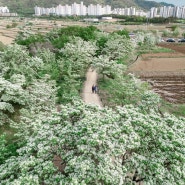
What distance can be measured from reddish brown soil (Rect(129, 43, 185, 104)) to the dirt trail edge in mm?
8186

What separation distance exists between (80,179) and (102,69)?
80.1ft

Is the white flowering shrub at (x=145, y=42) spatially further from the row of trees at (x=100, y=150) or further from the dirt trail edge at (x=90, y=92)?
the row of trees at (x=100, y=150)

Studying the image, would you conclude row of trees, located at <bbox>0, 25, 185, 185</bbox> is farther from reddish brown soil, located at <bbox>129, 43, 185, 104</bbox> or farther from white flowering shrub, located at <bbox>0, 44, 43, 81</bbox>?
reddish brown soil, located at <bbox>129, 43, 185, 104</bbox>

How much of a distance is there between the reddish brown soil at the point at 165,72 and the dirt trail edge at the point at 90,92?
8186mm

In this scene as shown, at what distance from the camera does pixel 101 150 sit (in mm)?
10211

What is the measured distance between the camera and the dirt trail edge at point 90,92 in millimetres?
27562

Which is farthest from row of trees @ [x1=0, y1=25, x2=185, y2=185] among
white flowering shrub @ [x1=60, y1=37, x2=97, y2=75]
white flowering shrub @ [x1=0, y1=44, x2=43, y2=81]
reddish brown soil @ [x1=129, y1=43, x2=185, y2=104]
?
white flowering shrub @ [x1=60, y1=37, x2=97, y2=75]

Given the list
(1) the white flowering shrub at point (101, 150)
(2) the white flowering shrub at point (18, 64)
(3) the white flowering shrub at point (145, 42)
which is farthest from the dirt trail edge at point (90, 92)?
(3) the white flowering shrub at point (145, 42)

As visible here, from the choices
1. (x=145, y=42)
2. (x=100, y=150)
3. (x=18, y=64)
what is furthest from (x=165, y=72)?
(x=100, y=150)

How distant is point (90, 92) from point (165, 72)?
60.1ft

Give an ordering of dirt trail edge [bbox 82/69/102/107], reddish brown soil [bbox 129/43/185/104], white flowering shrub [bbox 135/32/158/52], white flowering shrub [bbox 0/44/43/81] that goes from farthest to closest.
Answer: white flowering shrub [bbox 135/32/158/52] < reddish brown soil [bbox 129/43/185/104] < dirt trail edge [bbox 82/69/102/107] < white flowering shrub [bbox 0/44/43/81]

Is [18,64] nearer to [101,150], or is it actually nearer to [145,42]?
[101,150]

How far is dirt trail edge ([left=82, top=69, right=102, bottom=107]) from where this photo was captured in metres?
27.6

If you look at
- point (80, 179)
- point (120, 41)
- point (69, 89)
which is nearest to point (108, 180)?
point (80, 179)
